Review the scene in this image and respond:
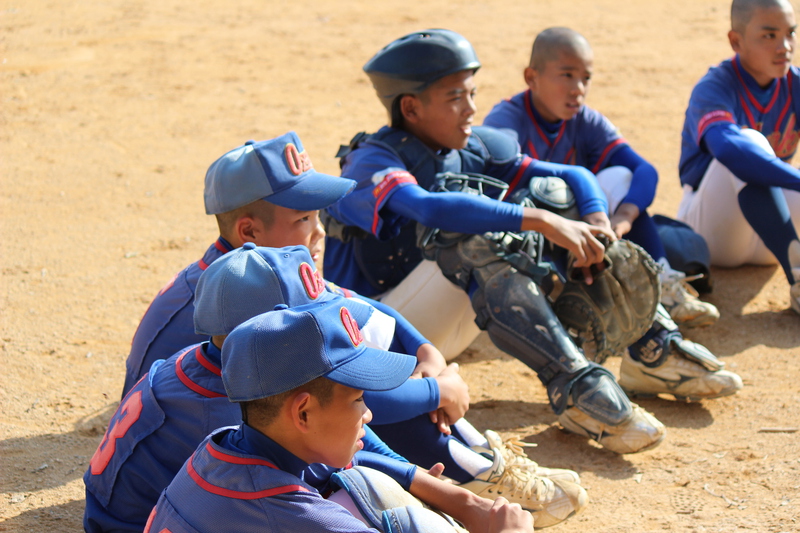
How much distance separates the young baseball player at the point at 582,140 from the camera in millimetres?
4109

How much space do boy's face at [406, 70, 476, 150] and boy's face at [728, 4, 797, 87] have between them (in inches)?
71.1

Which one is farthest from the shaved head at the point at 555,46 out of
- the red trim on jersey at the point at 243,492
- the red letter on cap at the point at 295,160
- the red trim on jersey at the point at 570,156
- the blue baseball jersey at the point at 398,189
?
the red trim on jersey at the point at 243,492

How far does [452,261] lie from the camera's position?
3.39 m

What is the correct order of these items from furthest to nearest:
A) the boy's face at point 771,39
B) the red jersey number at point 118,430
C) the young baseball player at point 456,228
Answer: the boy's face at point 771,39 < the young baseball player at point 456,228 < the red jersey number at point 118,430

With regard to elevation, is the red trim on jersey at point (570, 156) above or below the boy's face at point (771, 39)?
below

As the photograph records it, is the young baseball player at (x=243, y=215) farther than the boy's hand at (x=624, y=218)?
No

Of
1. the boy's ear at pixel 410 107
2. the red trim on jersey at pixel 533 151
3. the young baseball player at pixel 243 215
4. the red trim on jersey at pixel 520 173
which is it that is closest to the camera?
the young baseball player at pixel 243 215

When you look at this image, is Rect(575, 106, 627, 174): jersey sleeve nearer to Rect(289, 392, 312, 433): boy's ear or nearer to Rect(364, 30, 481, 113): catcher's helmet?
Rect(364, 30, 481, 113): catcher's helmet

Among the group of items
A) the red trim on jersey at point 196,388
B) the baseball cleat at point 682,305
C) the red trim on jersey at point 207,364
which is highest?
the red trim on jersey at point 207,364

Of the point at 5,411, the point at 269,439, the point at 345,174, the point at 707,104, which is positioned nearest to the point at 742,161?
the point at 707,104

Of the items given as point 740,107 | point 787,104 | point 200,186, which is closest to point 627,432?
point 740,107

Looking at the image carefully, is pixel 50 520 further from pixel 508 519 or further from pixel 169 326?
pixel 508 519

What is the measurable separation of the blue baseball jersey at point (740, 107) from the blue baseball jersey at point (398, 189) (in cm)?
124

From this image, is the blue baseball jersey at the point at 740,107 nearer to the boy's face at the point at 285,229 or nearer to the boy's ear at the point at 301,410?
the boy's face at the point at 285,229
